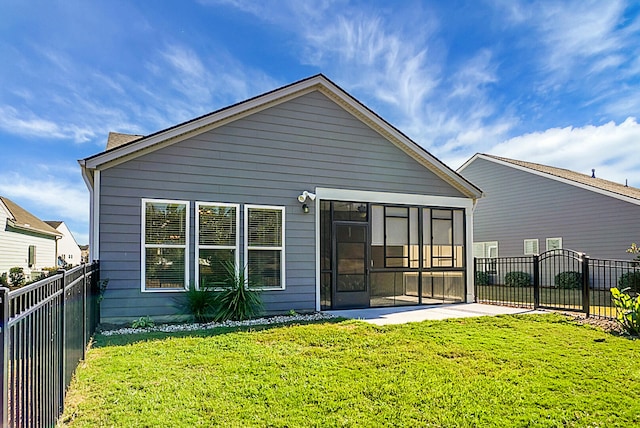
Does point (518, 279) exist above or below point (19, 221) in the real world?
below

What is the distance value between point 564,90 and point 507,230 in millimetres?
7161

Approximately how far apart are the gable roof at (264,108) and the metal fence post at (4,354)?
616 cm

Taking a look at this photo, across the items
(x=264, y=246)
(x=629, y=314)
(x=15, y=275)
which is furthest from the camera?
(x=15, y=275)

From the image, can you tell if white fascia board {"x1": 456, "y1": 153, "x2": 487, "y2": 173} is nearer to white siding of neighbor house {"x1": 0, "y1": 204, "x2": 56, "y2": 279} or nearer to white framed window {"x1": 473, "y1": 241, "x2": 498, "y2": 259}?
white framed window {"x1": 473, "y1": 241, "x2": 498, "y2": 259}

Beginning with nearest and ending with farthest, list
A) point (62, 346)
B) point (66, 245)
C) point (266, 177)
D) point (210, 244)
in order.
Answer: point (62, 346), point (210, 244), point (266, 177), point (66, 245)

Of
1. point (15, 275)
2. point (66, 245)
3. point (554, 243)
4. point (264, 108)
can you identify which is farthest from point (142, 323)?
point (66, 245)

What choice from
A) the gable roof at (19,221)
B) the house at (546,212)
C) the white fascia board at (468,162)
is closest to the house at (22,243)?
the gable roof at (19,221)

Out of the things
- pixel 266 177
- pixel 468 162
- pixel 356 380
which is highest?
pixel 468 162

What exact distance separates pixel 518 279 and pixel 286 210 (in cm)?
1326

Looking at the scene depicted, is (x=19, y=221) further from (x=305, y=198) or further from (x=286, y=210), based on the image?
(x=305, y=198)

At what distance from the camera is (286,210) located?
29.6ft

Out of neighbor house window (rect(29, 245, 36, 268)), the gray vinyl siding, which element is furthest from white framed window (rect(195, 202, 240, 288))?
neighbor house window (rect(29, 245, 36, 268))

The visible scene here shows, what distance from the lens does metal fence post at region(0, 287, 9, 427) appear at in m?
1.85

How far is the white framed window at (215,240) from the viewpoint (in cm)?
819
